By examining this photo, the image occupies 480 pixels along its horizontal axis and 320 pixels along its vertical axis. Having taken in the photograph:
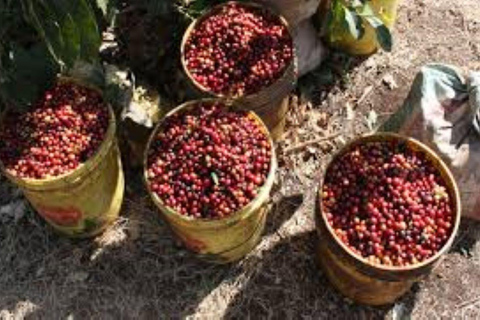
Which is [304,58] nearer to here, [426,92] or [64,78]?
[426,92]

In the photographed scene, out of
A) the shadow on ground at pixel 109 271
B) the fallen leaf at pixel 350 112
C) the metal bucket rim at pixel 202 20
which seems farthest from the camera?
the fallen leaf at pixel 350 112

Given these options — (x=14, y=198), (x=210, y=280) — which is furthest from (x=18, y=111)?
(x=210, y=280)

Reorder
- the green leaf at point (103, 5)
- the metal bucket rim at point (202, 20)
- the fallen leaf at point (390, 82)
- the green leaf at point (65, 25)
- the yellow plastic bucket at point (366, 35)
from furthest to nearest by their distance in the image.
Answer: the fallen leaf at point (390, 82) → the yellow plastic bucket at point (366, 35) → the metal bucket rim at point (202, 20) → the green leaf at point (103, 5) → the green leaf at point (65, 25)

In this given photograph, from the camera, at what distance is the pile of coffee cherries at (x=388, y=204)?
10.9 ft

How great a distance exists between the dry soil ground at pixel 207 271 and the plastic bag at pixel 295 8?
55cm

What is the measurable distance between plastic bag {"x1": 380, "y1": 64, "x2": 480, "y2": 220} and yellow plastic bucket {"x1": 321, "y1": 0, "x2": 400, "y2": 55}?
0.62 meters

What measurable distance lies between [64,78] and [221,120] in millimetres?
900

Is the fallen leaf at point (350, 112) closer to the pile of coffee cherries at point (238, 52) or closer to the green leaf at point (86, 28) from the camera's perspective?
the pile of coffee cherries at point (238, 52)

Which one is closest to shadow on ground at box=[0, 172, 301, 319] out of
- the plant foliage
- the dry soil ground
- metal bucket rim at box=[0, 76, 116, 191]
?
the dry soil ground

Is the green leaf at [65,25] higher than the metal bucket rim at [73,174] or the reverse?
higher

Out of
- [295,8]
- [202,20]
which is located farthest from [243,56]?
[295,8]

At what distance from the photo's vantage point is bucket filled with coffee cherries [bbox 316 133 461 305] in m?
3.29

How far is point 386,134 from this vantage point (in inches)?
141

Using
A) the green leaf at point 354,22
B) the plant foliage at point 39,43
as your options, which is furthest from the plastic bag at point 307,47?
the plant foliage at point 39,43
